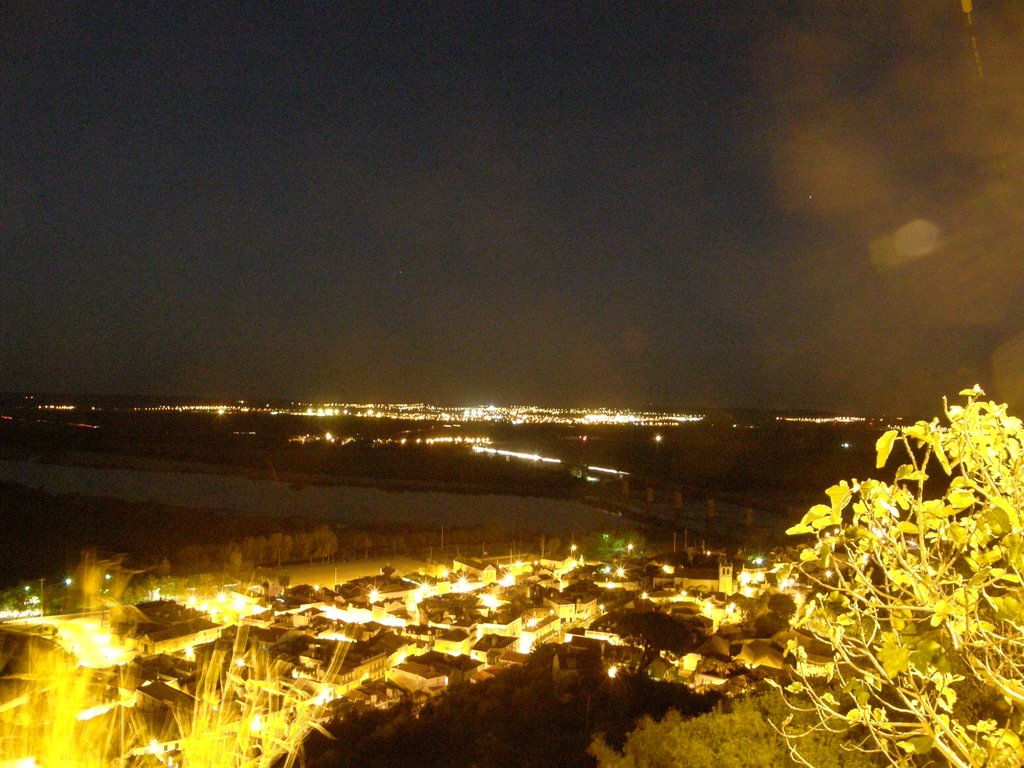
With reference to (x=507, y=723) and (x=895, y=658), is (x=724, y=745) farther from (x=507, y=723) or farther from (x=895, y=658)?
(x=895, y=658)

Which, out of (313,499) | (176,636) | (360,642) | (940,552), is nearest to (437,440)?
(313,499)

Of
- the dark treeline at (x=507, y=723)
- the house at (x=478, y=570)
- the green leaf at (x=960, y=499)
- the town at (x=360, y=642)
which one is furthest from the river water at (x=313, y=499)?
the green leaf at (x=960, y=499)

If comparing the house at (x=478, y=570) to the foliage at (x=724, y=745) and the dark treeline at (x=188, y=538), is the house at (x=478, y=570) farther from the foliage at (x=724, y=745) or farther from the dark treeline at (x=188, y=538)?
the foliage at (x=724, y=745)

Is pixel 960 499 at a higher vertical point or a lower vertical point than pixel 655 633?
higher

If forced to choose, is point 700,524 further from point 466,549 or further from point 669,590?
point 669,590

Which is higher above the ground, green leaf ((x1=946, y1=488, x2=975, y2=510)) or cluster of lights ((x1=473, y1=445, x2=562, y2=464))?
green leaf ((x1=946, y1=488, x2=975, y2=510))

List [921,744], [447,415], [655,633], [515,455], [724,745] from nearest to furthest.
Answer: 1. [921,744]
2. [724,745]
3. [655,633]
4. [515,455]
5. [447,415]

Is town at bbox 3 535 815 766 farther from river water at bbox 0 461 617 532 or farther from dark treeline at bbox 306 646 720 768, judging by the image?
river water at bbox 0 461 617 532

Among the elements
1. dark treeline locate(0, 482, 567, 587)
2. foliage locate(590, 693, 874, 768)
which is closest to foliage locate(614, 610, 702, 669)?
foliage locate(590, 693, 874, 768)
